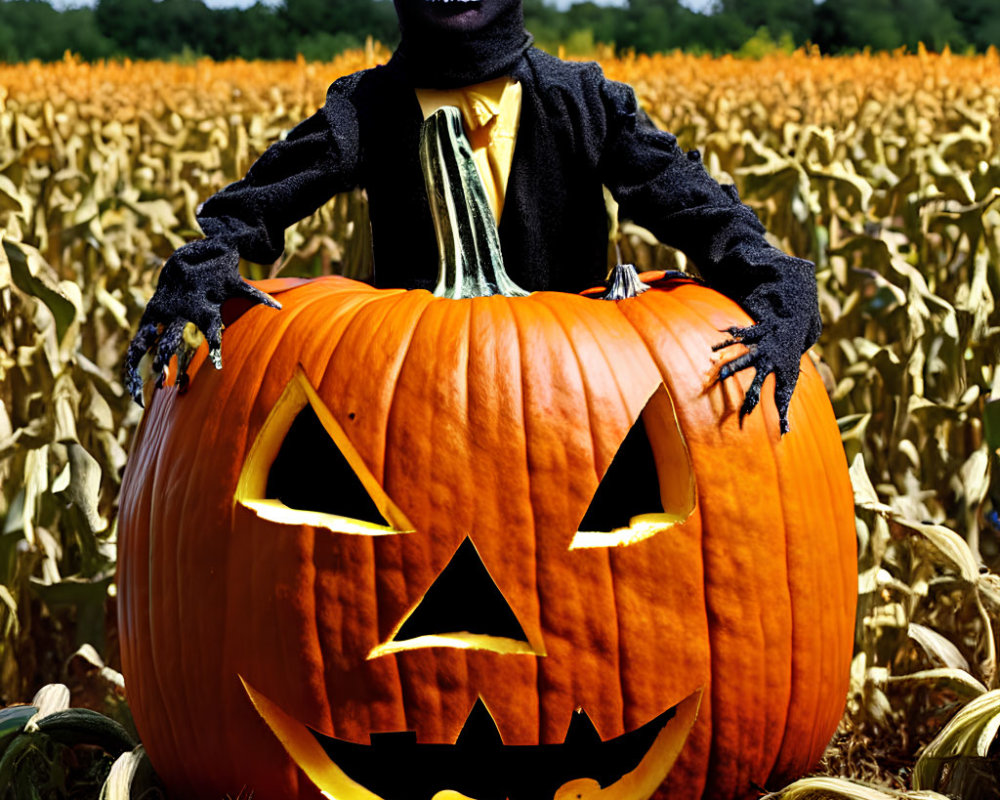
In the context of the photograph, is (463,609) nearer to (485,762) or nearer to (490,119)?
(485,762)

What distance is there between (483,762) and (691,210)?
4.41 ft

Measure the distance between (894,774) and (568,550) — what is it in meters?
1.55

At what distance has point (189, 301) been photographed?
2.61 m

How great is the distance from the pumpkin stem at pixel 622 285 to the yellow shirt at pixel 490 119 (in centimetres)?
35

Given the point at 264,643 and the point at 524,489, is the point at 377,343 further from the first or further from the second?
the point at 264,643

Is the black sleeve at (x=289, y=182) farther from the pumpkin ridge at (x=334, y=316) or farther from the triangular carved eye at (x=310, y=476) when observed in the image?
the triangular carved eye at (x=310, y=476)

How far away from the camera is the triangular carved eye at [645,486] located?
94.0 inches

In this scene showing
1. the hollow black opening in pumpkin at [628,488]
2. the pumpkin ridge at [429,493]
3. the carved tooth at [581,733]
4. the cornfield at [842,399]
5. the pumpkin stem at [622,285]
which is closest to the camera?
the pumpkin ridge at [429,493]

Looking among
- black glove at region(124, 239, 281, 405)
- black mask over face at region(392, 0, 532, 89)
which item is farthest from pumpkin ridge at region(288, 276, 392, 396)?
→ black mask over face at region(392, 0, 532, 89)

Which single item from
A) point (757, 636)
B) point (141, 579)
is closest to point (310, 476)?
point (141, 579)

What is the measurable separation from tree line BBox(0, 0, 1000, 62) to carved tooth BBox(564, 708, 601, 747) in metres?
35.6

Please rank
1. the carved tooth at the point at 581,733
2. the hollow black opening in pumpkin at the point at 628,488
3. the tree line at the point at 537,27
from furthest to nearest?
the tree line at the point at 537,27 < the hollow black opening in pumpkin at the point at 628,488 < the carved tooth at the point at 581,733

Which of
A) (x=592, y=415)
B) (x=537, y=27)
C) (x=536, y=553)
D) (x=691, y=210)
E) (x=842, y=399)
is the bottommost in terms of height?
(x=842, y=399)

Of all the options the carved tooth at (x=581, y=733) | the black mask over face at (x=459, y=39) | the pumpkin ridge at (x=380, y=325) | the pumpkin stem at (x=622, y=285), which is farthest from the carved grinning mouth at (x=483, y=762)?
the black mask over face at (x=459, y=39)
